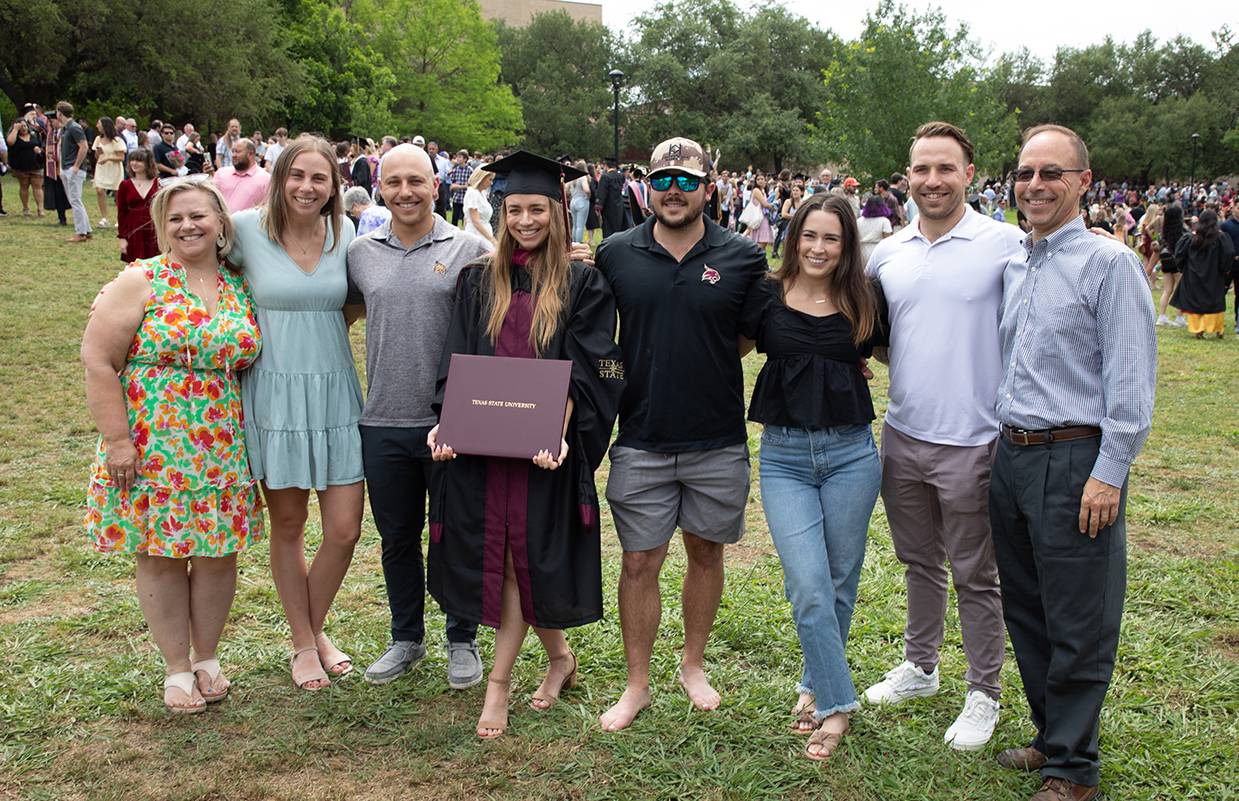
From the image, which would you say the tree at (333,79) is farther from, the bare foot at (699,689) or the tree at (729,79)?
the bare foot at (699,689)

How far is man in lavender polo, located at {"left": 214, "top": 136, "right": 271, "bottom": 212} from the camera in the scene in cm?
894

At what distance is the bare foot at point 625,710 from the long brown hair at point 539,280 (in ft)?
4.71

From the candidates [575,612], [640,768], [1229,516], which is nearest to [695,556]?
[575,612]

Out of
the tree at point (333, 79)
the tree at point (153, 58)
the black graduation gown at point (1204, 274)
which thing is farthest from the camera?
the tree at point (333, 79)

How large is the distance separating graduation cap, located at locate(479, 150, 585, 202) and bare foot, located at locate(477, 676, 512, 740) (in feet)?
6.22

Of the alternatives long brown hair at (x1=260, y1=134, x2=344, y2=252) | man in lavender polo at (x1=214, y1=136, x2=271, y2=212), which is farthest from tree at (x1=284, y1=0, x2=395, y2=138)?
long brown hair at (x1=260, y1=134, x2=344, y2=252)

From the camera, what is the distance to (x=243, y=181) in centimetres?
925

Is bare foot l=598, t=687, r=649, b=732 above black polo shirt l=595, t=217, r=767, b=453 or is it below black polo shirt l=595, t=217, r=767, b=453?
below

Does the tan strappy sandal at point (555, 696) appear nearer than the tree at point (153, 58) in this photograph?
Yes

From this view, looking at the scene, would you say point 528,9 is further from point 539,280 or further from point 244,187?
point 539,280

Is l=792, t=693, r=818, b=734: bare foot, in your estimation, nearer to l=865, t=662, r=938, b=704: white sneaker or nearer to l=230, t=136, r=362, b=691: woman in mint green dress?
l=865, t=662, r=938, b=704: white sneaker

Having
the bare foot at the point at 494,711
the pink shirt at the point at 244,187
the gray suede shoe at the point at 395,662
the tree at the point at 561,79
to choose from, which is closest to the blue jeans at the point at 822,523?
the bare foot at the point at 494,711

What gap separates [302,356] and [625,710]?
6.22 feet

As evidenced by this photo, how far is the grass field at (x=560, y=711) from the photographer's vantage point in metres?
3.62
